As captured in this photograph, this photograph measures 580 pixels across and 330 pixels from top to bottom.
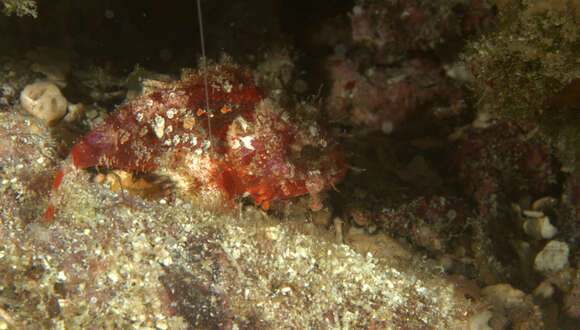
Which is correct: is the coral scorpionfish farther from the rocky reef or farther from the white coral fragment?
the white coral fragment

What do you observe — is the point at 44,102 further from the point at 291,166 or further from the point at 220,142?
the point at 291,166

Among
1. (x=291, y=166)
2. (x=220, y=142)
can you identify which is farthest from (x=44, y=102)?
(x=291, y=166)

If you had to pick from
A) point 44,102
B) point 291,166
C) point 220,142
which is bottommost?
point 291,166

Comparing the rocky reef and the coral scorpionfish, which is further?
the coral scorpionfish

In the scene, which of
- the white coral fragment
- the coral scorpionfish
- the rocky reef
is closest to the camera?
the rocky reef

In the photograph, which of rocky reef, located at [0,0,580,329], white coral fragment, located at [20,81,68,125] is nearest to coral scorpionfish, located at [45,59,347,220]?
rocky reef, located at [0,0,580,329]

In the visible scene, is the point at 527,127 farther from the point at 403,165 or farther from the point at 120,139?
the point at 120,139

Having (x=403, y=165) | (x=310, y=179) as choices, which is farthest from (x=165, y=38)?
(x=403, y=165)

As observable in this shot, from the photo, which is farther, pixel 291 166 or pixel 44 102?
pixel 44 102
